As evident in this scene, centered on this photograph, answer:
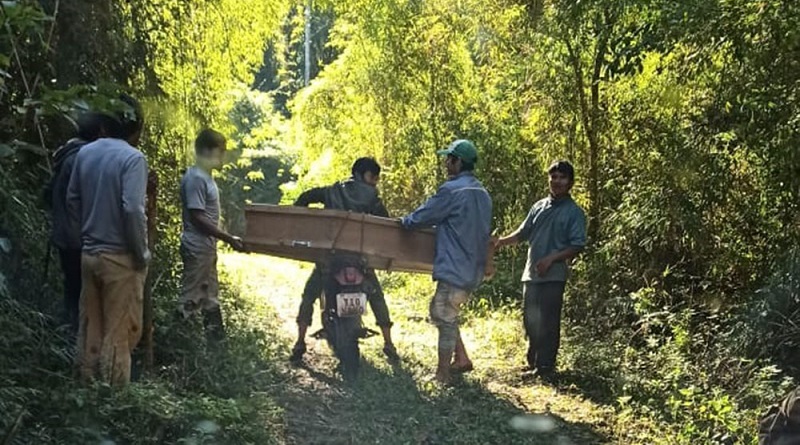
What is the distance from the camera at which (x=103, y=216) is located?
4305 mm

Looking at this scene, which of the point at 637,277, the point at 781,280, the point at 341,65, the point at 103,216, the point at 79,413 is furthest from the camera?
the point at 341,65

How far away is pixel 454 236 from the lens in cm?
617

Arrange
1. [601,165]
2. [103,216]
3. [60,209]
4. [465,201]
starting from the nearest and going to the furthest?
[103,216] < [60,209] < [465,201] < [601,165]

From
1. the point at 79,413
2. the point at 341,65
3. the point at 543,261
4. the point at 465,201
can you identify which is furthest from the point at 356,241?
the point at 341,65

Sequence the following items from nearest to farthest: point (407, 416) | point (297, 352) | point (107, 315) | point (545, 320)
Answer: point (107, 315)
point (407, 416)
point (545, 320)
point (297, 352)

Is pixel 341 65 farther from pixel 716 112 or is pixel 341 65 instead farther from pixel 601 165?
pixel 716 112

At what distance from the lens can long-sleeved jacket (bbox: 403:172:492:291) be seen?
6.14 metres

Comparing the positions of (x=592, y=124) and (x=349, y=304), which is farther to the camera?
(x=592, y=124)

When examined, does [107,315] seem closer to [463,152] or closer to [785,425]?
[463,152]

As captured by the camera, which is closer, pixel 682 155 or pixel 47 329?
pixel 47 329

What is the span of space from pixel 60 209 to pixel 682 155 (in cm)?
458

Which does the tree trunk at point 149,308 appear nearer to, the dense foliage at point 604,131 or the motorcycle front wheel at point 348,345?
the dense foliage at point 604,131

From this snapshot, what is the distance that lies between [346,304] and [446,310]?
77cm

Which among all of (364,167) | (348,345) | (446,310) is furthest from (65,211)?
(446,310)
